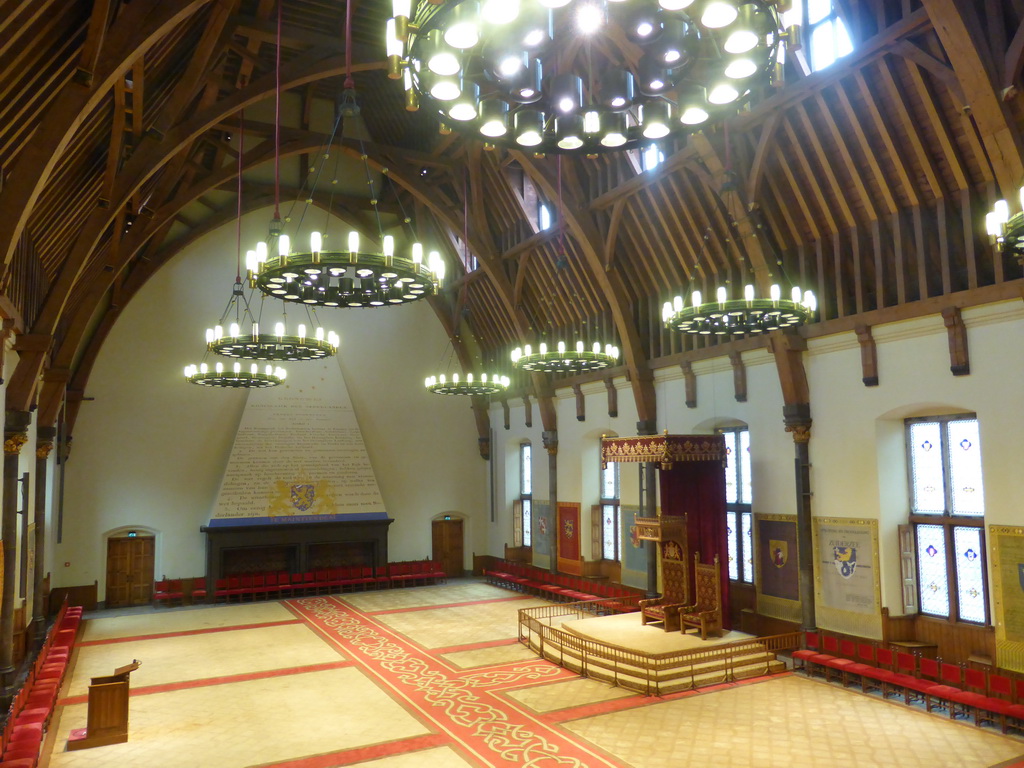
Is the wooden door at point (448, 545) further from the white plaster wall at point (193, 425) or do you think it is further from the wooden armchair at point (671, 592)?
the wooden armchair at point (671, 592)

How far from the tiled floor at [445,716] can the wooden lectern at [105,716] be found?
171 millimetres

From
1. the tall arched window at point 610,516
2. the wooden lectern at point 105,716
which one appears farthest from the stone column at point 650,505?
the wooden lectern at point 105,716

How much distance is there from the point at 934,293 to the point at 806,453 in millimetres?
3303

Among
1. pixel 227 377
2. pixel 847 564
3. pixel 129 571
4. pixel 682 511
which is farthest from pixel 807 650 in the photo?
pixel 129 571

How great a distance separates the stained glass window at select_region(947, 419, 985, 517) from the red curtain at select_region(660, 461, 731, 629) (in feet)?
12.6

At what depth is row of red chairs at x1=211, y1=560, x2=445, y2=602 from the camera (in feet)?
62.4

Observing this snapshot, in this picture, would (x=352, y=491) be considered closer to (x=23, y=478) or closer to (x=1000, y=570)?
(x=23, y=478)

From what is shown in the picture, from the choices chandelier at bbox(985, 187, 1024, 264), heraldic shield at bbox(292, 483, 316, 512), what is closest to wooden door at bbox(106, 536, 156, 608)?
heraldic shield at bbox(292, 483, 316, 512)

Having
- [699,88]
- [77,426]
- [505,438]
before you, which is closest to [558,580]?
[505,438]

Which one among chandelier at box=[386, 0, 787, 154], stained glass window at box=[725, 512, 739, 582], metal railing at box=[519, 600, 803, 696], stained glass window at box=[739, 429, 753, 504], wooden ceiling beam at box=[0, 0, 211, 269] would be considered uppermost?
wooden ceiling beam at box=[0, 0, 211, 269]

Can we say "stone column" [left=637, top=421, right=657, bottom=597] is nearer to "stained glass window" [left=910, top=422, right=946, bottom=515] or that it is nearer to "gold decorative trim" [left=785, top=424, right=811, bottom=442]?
"gold decorative trim" [left=785, top=424, right=811, bottom=442]

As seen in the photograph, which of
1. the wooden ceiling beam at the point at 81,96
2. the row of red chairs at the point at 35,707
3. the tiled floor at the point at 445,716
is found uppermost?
the wooden ceiling beam at the point at 81,96

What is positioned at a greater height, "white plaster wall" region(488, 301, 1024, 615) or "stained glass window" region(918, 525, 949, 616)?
"white plaster wall" region(488, 301, 1024, 615)

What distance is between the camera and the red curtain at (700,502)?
13828 mm
